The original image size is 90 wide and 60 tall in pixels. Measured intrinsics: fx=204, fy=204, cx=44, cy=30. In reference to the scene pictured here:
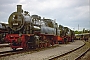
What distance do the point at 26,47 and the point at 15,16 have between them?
3.27m

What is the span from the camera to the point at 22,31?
20.2 m

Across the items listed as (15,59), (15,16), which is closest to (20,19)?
(15,16)

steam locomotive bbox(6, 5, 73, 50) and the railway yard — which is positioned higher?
steam locomotive bbox(6, 5, 73, 50)

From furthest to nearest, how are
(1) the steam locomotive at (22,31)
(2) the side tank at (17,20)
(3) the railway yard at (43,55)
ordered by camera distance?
(2) the side tank at (17,20), (1) the steam locomotive at (22,31), (3) the railway yard at (43,55)

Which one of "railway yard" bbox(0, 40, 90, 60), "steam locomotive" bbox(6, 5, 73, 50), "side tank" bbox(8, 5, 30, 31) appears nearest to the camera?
"railway yard" bbox(0, 40, 90, 60)

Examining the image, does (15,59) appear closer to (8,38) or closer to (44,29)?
(8,38)

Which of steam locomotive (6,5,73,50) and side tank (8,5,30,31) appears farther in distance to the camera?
side tank (8,5,30,31)

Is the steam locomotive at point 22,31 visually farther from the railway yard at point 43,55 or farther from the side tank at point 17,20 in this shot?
the railway yard at point 43,55

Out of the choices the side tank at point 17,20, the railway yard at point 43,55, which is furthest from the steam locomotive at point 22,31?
the railway yard at point 43,55

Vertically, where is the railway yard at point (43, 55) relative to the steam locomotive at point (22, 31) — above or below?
below

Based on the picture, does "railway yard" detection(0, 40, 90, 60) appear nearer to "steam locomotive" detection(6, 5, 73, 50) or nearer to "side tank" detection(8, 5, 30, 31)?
"steam locomotive" detection(6, 5, 73, 50)

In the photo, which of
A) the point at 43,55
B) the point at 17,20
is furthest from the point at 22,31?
the point at 43,55

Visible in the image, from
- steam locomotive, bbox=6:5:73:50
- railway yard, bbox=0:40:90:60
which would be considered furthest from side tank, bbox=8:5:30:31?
railway yard, bbox=0:40:90:60

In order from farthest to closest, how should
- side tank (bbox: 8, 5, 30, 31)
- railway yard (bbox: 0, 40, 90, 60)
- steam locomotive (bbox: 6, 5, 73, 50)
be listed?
side tank (bbox: 8, 5, 30, 31) < steam locomotive (bbox: 6, 5, 73, 50) < railway yard (bbox: 0, 40, 90, 60)
